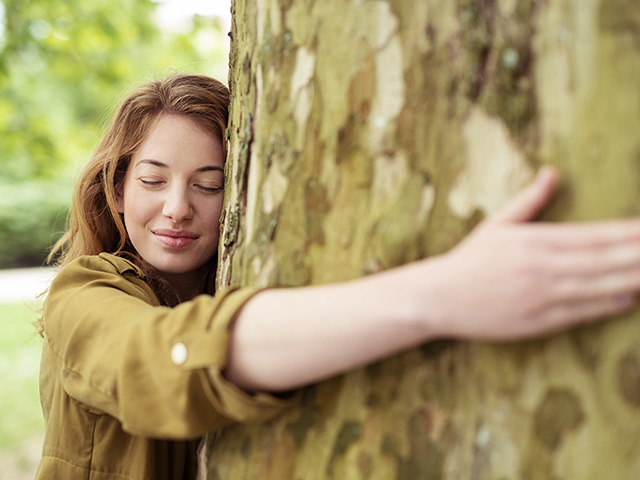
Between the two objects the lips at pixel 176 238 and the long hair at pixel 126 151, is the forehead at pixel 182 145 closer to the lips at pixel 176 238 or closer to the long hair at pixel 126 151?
the long hair at pixel 126 151

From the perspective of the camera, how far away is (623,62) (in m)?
1.00

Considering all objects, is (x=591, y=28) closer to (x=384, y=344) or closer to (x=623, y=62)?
(x=623, y=62)

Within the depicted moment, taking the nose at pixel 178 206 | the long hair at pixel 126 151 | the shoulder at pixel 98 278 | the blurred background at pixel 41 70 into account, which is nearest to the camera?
the shoulder at pixel 98 278

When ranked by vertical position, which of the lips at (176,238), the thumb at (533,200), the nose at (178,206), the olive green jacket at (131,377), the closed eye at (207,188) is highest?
the thumb at (533,200)

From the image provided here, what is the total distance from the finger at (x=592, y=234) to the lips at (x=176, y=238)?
4.62 feet

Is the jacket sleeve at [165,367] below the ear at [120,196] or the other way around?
below

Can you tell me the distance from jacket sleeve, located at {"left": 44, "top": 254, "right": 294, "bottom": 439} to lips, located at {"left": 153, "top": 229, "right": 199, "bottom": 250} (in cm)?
66

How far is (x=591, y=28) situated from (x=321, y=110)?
542 millimetres

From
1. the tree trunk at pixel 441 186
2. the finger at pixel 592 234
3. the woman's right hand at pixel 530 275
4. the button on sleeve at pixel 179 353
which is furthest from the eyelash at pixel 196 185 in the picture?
the finger at pixel 592 234

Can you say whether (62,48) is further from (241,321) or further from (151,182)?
(241,321)

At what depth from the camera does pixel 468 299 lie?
993mm

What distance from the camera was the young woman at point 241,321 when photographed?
962 millimetres

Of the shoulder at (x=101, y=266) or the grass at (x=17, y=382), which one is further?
the grass at (x=17, y=382)

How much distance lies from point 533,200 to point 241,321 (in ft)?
1.93
